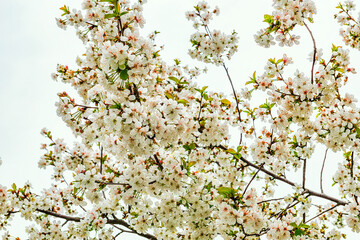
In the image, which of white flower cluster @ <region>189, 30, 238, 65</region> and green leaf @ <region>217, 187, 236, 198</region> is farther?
white flower cluster @ <region>189, 30, 238, 65</region>

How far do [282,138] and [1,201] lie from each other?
243 inches

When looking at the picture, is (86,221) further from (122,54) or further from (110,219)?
(122,54)

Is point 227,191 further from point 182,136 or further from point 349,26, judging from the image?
point 349,26

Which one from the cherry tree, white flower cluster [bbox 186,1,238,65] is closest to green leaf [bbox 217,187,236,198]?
the cherry tree

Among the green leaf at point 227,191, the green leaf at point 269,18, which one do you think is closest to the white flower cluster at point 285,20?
the green leaf at point 269,18

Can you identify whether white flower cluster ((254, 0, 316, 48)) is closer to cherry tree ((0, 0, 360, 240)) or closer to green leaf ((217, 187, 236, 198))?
cherry tree ((0, 0, 360, 240))

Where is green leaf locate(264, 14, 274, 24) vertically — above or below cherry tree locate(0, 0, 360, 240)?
above

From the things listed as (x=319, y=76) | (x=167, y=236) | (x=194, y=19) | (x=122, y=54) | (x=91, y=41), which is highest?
(x=194, y=19)

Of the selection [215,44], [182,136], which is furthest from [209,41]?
[182,136]

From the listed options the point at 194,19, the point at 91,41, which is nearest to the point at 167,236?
the point at 91,41

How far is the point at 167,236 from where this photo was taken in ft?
21.8

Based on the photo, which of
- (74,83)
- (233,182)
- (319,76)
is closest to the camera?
(319,76)

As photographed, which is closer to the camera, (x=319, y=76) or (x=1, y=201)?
(x=319, y=76)

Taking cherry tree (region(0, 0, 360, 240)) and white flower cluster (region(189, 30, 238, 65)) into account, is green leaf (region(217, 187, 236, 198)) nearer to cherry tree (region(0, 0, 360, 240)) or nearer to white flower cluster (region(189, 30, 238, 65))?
cherry tree (region(0, 0, 360, 240))
